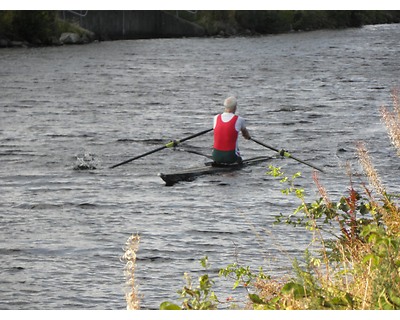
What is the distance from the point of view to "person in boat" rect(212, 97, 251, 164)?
13.9 m

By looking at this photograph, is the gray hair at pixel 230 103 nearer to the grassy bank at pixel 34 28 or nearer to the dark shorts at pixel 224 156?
the dark shorts at pixel 224 156

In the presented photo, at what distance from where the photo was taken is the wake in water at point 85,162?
16.8 meters

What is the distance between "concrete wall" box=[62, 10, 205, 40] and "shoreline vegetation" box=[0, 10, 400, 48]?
15.9 inches

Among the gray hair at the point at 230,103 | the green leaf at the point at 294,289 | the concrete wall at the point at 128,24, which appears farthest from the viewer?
the concrete wall at the point at 128,24

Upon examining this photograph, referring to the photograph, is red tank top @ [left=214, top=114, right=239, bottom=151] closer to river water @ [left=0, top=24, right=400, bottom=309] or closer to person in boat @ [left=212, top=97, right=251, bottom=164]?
person in boat @ [left=212, top=97, right=251, bottom=164]

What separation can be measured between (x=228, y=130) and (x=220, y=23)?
3517 centimetres

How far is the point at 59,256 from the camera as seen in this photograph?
1091 centimetres

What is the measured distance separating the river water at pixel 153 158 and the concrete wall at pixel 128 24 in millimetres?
1519

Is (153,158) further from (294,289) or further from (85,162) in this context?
(294,289)

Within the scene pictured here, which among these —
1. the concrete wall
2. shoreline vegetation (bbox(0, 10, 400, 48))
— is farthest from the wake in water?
the concrete wall

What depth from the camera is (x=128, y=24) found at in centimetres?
4275

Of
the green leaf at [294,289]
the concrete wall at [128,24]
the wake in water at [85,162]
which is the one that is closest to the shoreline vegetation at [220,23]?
the concrete wall at [128,24]
